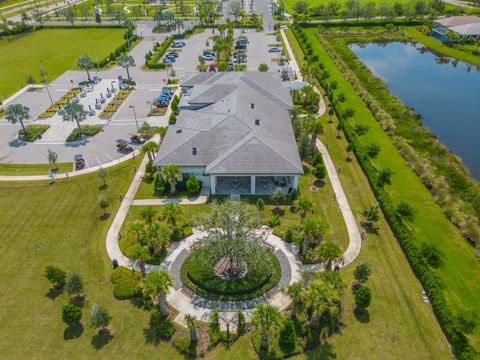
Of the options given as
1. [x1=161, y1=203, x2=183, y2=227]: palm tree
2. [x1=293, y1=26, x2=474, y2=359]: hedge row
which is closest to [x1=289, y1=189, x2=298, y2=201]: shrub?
[x1=293, y1=26, x2=474, y2=359]: hedge row

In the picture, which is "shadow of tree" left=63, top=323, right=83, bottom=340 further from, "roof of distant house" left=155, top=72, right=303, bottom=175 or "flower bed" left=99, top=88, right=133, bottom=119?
"flower bed" left=99, top=88, right=133, bottom=119

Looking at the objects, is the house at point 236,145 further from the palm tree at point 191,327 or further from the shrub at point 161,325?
the palm tree at point 191,327

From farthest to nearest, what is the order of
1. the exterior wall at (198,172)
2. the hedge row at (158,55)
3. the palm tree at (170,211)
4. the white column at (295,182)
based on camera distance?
the hedge row at (158,55) < the exterior wall at (198,172) < the white column at (295,182) < the palm tree at (170,211)

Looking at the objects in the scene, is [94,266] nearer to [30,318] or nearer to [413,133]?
[30,318]

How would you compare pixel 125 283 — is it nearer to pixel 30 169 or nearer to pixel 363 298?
pixel 363 298

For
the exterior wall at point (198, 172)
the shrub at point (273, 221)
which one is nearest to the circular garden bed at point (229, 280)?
the shrub at point (273, 221)

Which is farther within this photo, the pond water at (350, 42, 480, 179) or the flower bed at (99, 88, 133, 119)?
the flower bed at (99, 88, 133, 119)
